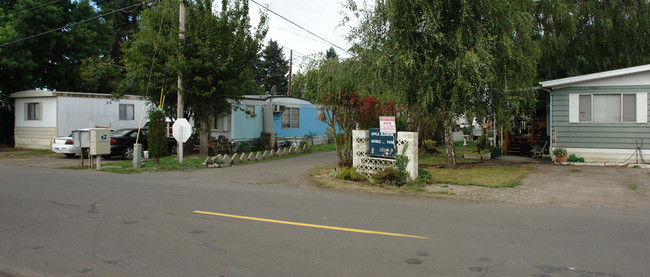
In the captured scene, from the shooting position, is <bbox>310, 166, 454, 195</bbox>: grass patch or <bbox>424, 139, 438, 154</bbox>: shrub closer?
<bbox>310, 166, 454, 195</bbox>: grass patch

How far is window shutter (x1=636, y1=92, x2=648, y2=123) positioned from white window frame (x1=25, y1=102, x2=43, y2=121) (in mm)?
26871

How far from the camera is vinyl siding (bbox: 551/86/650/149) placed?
15031mm

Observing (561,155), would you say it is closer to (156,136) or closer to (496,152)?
(496,152)

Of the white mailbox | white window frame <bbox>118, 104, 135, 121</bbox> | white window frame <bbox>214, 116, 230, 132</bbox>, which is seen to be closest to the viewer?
the white mailbox

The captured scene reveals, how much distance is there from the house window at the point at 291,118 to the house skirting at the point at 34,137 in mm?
11843

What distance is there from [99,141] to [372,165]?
9.73 meters

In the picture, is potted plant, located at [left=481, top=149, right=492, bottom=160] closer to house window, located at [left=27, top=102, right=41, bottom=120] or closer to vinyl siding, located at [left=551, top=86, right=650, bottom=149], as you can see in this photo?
vinyl siding, located at [left=551, top=86, right=650, bottom=149]

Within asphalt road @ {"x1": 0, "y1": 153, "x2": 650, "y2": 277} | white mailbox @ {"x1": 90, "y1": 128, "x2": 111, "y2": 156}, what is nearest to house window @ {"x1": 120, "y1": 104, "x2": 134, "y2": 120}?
white mailbox @ {"x1": 90, "y1": 128, "x2": 111, "y2": 156}

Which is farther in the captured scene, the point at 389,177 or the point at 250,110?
the point at 250,110

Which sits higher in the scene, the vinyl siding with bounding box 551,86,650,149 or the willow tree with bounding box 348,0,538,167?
the willow tree with bounding box 348,0,538,167

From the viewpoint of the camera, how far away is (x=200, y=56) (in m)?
18.0

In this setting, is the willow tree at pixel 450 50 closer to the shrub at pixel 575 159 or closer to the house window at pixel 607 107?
the house window at pixel 607 107

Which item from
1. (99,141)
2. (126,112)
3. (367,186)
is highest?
(126,112)

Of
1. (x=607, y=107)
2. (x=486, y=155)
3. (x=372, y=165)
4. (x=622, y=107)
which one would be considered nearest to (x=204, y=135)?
(x=372, y=165)
